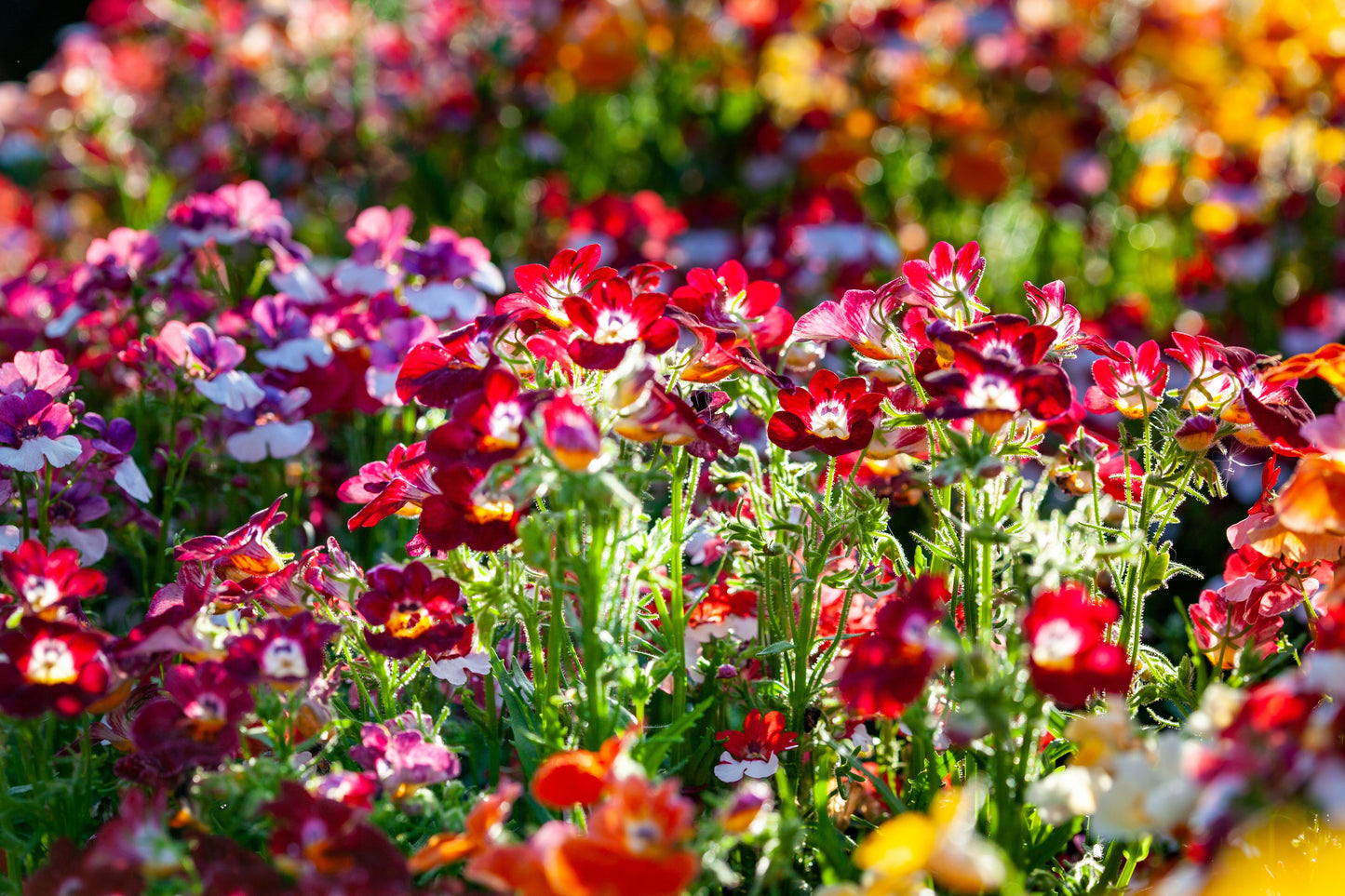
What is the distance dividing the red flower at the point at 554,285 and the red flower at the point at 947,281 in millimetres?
289

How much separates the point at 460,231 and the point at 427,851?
246 cm

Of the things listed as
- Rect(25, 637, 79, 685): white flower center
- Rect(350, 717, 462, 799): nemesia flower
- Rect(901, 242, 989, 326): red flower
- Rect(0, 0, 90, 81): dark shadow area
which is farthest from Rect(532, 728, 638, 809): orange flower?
Rect(0, 0, 90, 81): dark shadow area

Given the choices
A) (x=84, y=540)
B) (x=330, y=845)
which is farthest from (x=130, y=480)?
(x=330, y=845)

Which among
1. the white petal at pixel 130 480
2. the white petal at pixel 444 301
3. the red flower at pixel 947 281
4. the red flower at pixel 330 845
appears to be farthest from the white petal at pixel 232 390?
the red flower at pixel 947 281

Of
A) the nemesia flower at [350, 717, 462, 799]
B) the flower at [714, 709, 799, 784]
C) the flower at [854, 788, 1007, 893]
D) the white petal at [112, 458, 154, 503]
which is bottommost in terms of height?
the flower at [714, 709, 799, 784]

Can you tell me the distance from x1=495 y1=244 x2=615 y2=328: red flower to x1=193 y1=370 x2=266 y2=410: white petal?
422 mm

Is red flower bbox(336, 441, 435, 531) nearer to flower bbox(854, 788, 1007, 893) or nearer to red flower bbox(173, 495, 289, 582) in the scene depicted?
red flower bbox(173, 495, 289, 582)

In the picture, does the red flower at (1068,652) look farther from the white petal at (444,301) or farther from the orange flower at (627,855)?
the white petal at (444,301)

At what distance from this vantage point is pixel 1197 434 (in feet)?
3.63

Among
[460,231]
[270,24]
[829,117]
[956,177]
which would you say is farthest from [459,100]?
[956,177]

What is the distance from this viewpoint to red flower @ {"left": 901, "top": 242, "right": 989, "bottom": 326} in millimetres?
1163

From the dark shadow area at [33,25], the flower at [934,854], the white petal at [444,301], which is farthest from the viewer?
the dark shadow area at [33,25]

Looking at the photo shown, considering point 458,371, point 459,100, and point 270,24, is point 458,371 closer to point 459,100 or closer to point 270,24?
point 459,100

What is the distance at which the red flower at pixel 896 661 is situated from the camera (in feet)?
3.03
